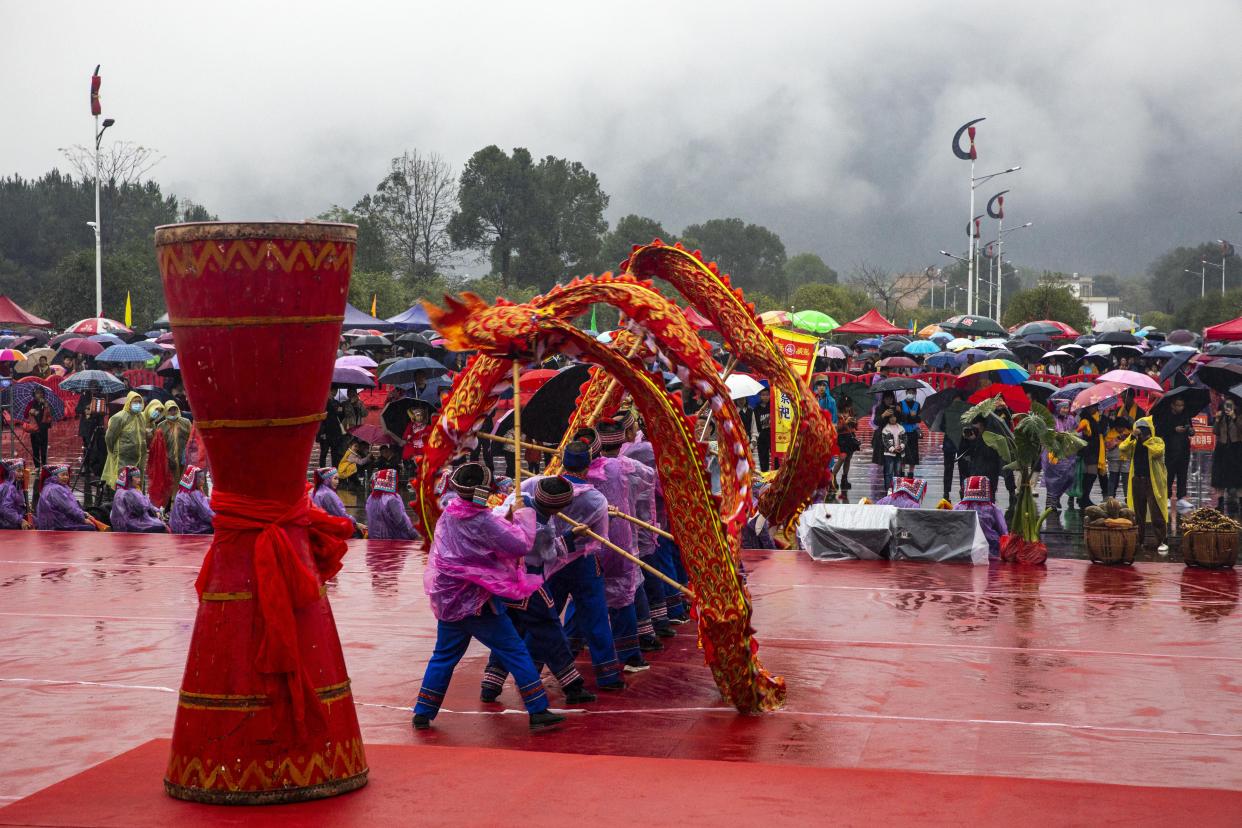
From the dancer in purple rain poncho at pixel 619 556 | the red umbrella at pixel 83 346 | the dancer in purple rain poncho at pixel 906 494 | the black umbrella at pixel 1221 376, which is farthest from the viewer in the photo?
the red umbrella at pixel 83 346

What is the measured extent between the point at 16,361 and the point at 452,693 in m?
22.1

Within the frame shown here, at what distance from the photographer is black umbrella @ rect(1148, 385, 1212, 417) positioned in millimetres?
17781

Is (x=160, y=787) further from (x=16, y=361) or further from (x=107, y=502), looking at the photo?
→ (x=16, y=361)

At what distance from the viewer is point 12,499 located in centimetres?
1783

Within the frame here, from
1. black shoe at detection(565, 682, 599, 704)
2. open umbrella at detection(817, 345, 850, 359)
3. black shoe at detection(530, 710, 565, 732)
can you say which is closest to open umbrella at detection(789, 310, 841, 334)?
open umbrella at detection(817, 345, 850, 359)

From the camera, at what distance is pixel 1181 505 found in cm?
1738

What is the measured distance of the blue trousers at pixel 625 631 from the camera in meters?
10.2

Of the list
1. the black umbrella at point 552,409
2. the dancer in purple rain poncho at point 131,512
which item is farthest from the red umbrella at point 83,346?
the black umbrella at point 552,409

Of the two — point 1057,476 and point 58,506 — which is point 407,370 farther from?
point 1057,476

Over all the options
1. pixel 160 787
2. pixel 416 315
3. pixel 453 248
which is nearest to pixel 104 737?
pixel 160 787

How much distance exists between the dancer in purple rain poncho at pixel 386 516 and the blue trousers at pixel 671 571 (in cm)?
498

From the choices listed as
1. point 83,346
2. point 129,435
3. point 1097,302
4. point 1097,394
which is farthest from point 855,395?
point 1097,302

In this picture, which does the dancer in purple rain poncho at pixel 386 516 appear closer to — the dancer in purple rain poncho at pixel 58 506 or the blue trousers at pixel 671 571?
the dancer in purple rain poncho at pixel 58 506

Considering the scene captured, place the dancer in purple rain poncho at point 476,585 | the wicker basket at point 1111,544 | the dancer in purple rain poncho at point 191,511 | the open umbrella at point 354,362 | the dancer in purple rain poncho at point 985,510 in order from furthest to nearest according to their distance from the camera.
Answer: the open umbrella at point 354,362
the dancer in purple rain poncho at point 191,511
the dancer in purple rain poncho at point 985,510
the wicker basket at point 1111,544
the dancer in purple rain poncho at point 476,585
